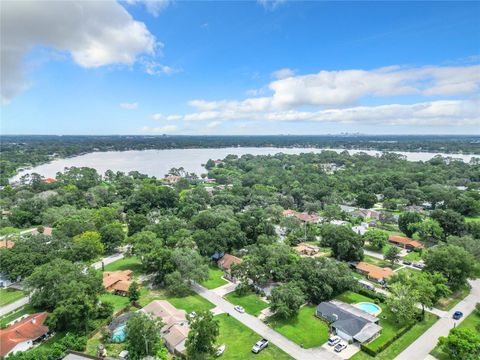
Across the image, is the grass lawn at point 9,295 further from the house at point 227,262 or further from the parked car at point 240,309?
the parked car at point 240,309

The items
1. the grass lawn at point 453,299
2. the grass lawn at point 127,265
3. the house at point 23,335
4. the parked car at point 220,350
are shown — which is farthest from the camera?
the grass lawn at point 127,265

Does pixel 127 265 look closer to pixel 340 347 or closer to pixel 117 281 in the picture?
pixel 117 281

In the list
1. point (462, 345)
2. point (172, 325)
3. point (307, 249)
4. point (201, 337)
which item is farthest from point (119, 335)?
point (307, 249)

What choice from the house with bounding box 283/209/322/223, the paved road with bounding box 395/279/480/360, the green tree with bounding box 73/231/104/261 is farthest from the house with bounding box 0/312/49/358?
the house with bounding box 283/209/322/223

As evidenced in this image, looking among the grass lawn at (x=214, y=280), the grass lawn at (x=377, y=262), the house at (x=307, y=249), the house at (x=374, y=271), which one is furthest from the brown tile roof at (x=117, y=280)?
the grass lawn at (x=377, y=262)

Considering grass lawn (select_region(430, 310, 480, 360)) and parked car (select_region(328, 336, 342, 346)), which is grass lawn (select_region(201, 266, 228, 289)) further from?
grass lawn (select_region(430, 310, 480, 360))

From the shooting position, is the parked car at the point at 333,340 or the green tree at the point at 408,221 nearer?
the parked car at the point at 333,340

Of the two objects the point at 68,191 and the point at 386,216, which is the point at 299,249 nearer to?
the point at 386,216
